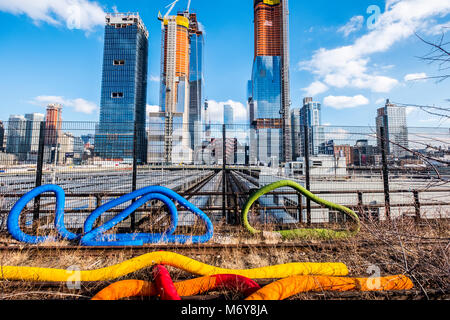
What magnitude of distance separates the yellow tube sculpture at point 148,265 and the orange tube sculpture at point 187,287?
390 millimetres

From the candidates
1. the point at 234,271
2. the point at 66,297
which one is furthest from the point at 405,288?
the point at 66,297

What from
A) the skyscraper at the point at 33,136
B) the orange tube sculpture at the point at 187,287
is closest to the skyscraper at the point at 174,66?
the skyscraper at the point at 33,136

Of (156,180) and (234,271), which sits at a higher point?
(156,180)

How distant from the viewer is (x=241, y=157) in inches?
285

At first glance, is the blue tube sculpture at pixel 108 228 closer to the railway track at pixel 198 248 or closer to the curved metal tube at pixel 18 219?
the curved metal tube at pixel 18 219

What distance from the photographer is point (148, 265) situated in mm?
3195

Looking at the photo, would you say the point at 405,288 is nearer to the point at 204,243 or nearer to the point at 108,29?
the point at 204,243

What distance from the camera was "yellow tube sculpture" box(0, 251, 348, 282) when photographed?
2965mm

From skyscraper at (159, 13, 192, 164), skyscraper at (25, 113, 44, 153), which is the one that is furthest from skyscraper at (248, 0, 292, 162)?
skyscraper at (25, 113, 44, 153)

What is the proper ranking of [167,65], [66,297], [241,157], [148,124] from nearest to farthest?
[66,297], [148,124], [241,157], [167,65]

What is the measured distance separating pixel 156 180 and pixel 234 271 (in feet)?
17.9

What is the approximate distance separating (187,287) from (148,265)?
0.94 metres

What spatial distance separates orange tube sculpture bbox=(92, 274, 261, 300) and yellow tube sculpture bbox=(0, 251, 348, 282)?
1.28 ft

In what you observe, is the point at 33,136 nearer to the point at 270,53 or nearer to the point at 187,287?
the point at 187,287
